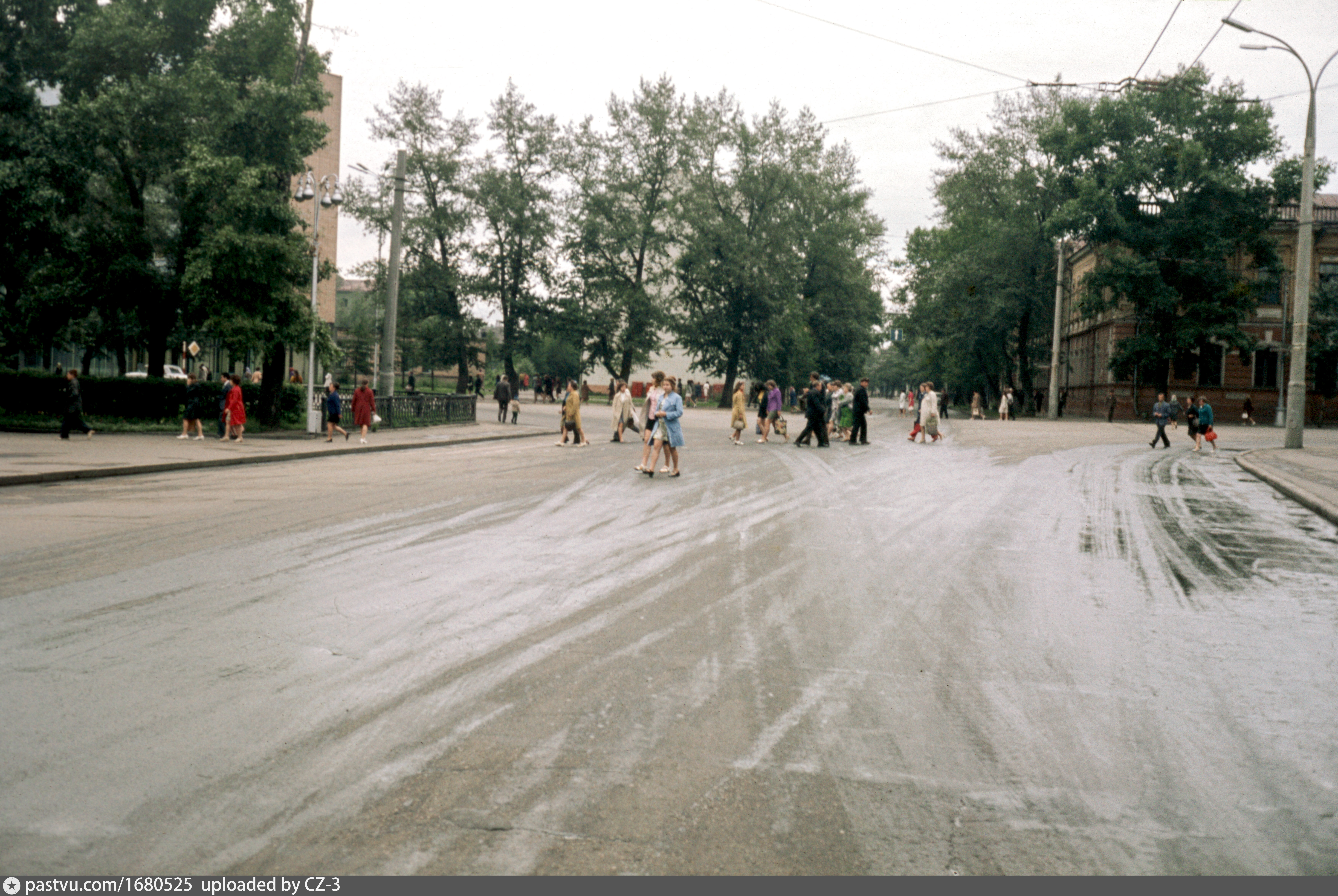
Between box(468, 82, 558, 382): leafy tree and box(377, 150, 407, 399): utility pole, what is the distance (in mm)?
A: 26567

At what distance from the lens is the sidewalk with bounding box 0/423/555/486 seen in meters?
16.7

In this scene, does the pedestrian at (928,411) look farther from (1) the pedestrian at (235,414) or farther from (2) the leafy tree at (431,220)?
(2) the leafy tree at (431,220)

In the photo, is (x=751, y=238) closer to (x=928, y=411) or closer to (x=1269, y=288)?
(x=1269, y=288)

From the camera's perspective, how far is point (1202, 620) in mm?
7301

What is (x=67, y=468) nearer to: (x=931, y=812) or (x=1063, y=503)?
(x=1063, y=503)

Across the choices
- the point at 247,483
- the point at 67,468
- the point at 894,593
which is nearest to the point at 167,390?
the point at 67,468

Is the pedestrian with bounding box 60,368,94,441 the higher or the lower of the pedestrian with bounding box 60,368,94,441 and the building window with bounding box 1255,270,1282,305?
the lower

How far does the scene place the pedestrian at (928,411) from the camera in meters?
29.3

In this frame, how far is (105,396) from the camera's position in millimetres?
27969

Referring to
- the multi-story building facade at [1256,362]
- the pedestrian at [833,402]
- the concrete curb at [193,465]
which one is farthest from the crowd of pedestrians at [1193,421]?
the multi-story building facade at [1256,362]

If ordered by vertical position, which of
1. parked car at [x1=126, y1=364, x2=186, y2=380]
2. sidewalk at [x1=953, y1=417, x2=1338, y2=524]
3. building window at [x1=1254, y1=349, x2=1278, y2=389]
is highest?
building window at [x1=1254, y1=349, x2=1278, y2=389]

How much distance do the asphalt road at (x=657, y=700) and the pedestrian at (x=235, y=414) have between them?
13.7 m

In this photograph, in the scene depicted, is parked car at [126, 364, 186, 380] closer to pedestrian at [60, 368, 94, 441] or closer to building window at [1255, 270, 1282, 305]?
pedestrian at [60, 368, 94, 441]

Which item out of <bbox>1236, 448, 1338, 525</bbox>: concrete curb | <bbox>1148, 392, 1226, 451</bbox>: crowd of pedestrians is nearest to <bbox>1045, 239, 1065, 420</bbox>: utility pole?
<bbox>1148, 392, 1226, 451</bbox>: crowd of pedestrians
